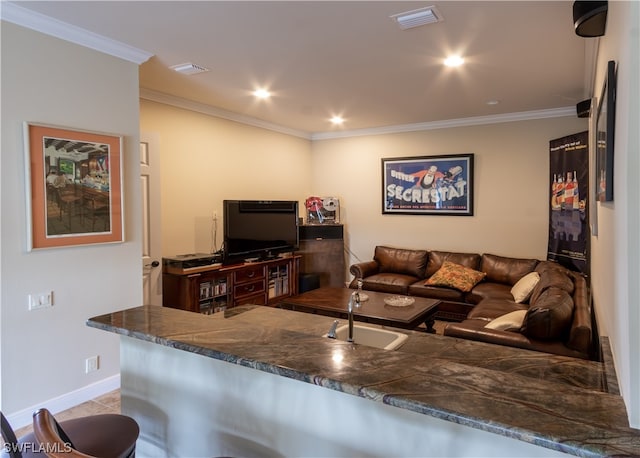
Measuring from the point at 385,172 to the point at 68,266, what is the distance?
463 cm

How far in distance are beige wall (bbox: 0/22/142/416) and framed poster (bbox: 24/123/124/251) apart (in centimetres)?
6

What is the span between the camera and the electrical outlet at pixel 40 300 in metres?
2.66

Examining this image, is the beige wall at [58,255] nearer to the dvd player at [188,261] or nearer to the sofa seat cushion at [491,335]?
the dvd player at [188,261]

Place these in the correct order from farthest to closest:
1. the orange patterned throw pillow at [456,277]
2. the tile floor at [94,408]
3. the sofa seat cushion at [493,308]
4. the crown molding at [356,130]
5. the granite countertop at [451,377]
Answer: the orange patterned throw pillow at [456,277] → the crown molding at [356,130] → the sofa seat cushion at [493,308] → the tile floor at [94,408] → the granite countertop at [451,377]

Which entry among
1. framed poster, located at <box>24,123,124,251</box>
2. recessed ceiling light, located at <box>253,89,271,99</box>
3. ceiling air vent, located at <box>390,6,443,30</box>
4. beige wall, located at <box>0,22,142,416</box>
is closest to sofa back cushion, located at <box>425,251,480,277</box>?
recessed ceiling light, located at <box>253,89,271,99</box>

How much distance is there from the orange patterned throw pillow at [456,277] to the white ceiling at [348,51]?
6.67ft

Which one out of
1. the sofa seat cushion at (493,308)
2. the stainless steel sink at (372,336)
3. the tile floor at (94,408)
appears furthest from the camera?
the sofa seat cushion at (493,308)

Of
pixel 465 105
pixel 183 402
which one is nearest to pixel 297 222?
pixel 465 105

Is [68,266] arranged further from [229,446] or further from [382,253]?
[382,253]

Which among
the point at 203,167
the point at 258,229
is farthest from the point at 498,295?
the point at 203,167

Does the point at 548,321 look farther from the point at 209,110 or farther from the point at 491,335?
the point at 209,110

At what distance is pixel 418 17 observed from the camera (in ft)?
8.47

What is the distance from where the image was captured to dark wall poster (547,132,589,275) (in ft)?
14.5

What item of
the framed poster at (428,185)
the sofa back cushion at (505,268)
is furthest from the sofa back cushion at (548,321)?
the framed poster at (428,185)
